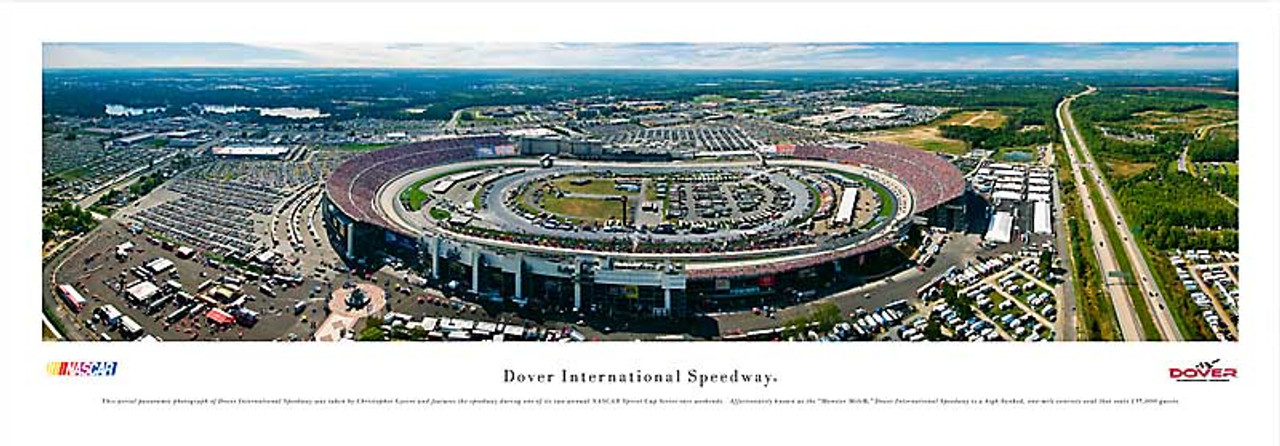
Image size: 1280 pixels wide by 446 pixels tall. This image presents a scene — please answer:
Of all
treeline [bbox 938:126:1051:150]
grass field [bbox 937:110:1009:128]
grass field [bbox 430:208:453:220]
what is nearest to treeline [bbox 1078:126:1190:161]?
treeline [bbox 938:126:1051:150]

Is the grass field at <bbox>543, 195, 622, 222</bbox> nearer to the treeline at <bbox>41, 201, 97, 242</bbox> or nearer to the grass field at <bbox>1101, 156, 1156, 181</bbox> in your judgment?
the treeline at <bbox>41, 201, 97, 242</bbox>

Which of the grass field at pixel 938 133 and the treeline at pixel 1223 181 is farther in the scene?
the grass field at pixel 938 133

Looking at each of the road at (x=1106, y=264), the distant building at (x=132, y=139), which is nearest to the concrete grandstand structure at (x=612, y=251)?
the road at (x=1106, y=264)

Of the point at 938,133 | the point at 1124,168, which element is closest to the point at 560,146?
the point at 938,133

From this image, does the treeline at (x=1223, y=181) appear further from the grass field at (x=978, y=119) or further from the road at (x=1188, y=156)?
the grass field at (x=978, y=119)
